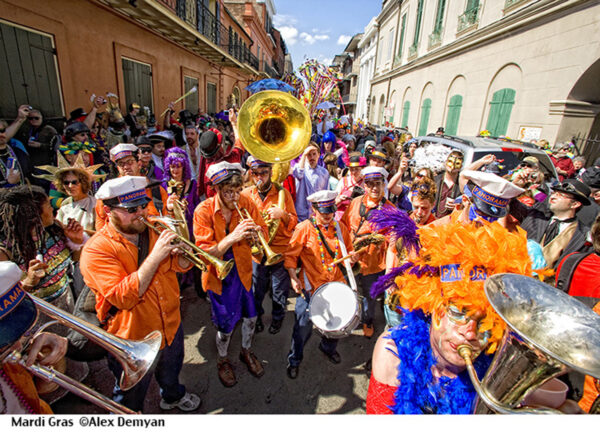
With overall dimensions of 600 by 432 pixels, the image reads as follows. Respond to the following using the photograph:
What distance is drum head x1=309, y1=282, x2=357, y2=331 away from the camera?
2.52m

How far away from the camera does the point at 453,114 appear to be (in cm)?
1471

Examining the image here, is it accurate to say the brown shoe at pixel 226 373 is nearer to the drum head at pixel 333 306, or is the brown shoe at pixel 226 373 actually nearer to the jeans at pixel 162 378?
the jeans at pixel 162 378

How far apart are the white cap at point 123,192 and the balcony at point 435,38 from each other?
19.5 metres

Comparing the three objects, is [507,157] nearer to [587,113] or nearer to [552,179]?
[552,179]

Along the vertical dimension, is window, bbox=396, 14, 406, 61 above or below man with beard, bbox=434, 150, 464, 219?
above

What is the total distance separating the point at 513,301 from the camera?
50.9 inches

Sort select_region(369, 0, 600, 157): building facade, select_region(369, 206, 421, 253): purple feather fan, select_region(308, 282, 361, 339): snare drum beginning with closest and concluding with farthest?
select_region(369, 206, 421, 253): purple feather fan → select_region(308, 282, 361, 339): snare drum → select_region(369, 0, 600, 157): building facade

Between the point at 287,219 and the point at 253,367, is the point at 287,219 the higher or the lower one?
the higher one

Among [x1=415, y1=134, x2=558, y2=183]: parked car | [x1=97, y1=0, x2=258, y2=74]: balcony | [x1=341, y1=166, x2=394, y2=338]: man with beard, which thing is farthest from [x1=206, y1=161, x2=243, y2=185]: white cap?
[x1=97, y1=0, x2=258, y2=74]: balcony

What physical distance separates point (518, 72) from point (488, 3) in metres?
3.91

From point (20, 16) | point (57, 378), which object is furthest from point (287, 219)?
point (20, 16)

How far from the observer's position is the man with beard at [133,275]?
1890 millimetres

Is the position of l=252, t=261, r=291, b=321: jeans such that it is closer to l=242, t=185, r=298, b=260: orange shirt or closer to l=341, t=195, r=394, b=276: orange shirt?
l=242, t=185, r=298, b=260: orange shirt

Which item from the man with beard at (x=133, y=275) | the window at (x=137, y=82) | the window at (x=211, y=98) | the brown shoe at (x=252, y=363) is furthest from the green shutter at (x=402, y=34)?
the man with beard at (x=133, y=275)
